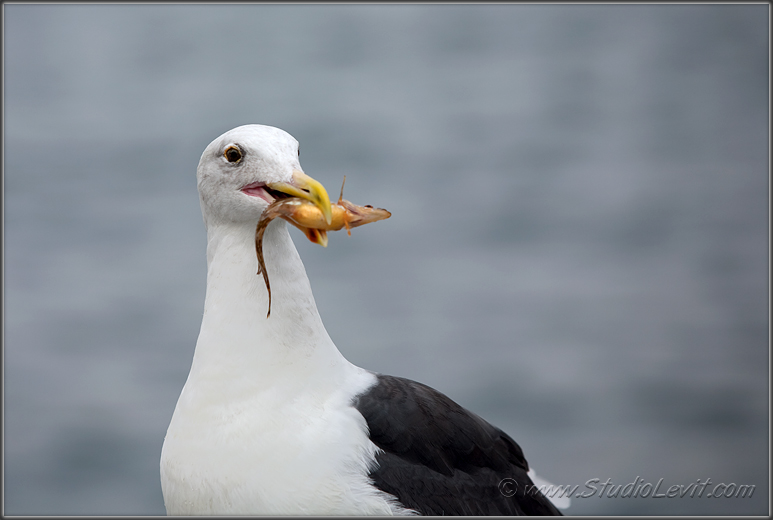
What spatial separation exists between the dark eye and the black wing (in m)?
0.94

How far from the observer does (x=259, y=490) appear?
2.36m

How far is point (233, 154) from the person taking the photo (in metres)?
2.42

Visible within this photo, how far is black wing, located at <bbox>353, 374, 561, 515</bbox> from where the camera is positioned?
2.61 metres

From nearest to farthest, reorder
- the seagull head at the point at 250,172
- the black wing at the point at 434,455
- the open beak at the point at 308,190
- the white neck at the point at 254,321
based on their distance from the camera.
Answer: the open beak at the point at 308,190
the seagull head at the point at 250,172
the white neck at the point at 254,321
the black wing at the point at 434,455

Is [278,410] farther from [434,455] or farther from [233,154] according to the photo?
[233,154]

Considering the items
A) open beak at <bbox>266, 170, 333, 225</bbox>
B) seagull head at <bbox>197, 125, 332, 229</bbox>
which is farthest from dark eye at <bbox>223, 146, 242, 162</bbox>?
open beak at <bbox>266, 170, 333, 225</bbox>

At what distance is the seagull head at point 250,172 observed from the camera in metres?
2.35

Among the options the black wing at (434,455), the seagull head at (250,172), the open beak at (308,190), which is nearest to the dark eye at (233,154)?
the seagull head at (250,172)

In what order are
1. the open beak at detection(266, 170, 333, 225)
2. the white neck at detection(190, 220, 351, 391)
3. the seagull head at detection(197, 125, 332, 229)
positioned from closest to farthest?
the open beak at detection(266, 170, 333, 225) < the seagull head at detection(197, 125, 332, 229) < the white neck at detection(190, 220, 351, 391)

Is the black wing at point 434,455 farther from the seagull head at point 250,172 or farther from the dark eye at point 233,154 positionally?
the dark eye at point 233,154

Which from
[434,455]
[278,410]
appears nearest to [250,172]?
[278,410]

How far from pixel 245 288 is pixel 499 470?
1.21 m

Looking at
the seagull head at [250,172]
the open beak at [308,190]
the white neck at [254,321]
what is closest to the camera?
the open beak at [308,190]

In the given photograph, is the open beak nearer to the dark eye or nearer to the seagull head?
the seagull head
